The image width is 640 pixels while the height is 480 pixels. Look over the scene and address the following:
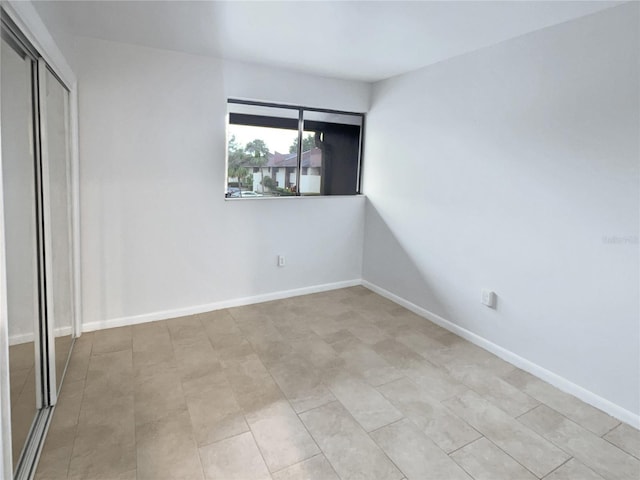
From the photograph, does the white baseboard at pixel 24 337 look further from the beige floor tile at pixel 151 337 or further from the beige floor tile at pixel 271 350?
the beige floor tile at pixel 271 350

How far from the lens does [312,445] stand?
2010 mm

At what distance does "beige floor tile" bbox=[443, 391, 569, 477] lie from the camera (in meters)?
1.95

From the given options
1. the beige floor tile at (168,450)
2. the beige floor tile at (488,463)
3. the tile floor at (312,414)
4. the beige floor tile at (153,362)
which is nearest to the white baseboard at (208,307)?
the tile floor at (312,414)

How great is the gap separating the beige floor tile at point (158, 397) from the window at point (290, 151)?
1786mm

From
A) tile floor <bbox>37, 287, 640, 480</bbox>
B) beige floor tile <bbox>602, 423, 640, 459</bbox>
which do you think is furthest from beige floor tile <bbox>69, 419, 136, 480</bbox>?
beige floor tile <bbox>602, 423, 640, 459</bbox>

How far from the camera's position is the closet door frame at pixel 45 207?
1.38 m

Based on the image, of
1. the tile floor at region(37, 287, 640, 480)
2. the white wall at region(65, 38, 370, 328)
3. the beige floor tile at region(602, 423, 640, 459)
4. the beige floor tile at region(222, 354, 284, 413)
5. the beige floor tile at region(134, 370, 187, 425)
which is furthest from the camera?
the white wall at region(65, 38, 370, 328)

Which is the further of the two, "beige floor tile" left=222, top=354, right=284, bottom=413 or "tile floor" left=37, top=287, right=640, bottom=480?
"beige floor tile" left=222, top=354, right=284, bottom=413

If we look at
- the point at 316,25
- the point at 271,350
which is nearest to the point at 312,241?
the point at 271,350

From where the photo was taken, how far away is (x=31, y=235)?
193 centimetres

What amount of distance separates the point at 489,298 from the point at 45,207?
3.01 metres

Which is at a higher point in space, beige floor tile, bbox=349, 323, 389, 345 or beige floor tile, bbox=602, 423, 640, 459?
beige floor tile, bbox=349, 323, 389, 345

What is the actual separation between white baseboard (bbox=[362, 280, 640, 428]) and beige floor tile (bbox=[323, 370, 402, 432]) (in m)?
1.14

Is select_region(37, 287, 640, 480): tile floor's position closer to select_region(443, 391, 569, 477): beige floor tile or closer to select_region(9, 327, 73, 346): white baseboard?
select_region(443, 391, 569, 477): beige floor tile
